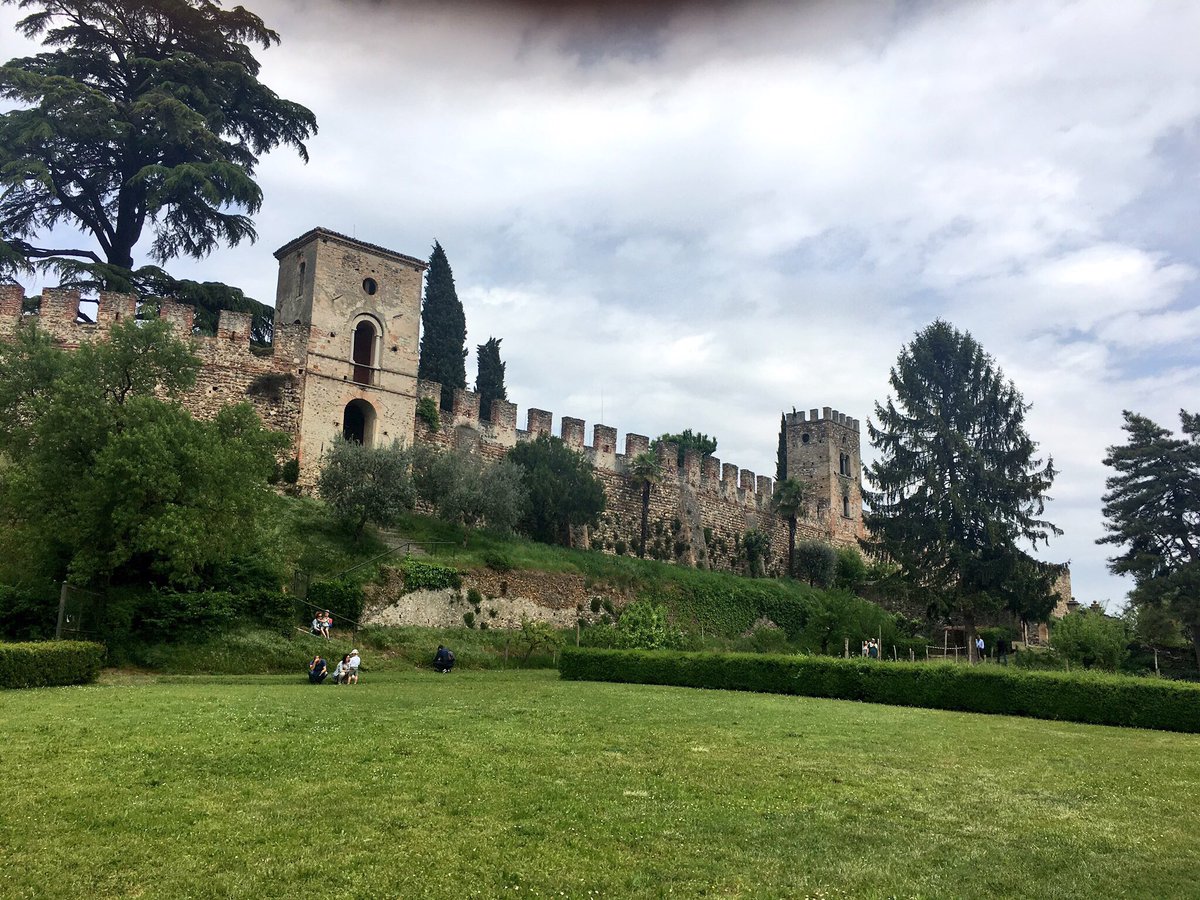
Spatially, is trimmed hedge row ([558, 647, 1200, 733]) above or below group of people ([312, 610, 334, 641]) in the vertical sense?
below

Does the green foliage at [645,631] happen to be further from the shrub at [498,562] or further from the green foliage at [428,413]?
the green foliage at [428,413]

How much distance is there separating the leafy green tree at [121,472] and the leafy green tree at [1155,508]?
30.6m

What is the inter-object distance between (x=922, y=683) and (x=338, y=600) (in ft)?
44.3

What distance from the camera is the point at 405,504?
1076 inches

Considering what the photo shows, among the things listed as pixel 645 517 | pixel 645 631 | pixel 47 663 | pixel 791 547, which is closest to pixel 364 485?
pixel 645 631

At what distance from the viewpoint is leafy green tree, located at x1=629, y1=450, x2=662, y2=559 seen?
124 ft

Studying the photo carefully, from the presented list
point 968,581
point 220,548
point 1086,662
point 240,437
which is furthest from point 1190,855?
point 968,581

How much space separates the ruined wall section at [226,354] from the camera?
87.3ft

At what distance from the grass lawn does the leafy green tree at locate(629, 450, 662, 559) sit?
24.7 metres

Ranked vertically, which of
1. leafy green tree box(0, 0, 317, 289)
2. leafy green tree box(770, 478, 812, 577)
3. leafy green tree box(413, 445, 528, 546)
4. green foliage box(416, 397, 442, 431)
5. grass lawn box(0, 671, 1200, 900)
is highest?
leafy green tree box(0, 0, 317, 289)

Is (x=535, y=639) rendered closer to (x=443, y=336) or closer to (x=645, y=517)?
(x=645, y=517)

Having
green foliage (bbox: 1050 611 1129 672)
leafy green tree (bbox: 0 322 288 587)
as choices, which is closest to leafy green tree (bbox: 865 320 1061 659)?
green foliage (bbox: 1050 611 1129 672)

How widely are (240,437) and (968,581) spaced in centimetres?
2346

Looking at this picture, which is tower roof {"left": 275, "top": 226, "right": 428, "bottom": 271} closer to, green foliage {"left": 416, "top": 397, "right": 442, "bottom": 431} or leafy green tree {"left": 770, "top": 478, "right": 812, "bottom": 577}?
green foliage {"left": 416, "top": 397, "right": 442, "bottom": 431}
